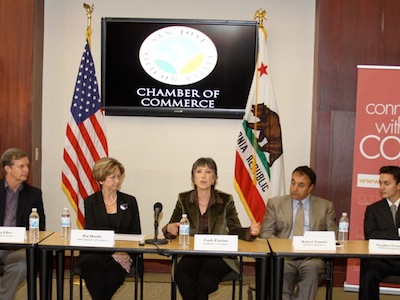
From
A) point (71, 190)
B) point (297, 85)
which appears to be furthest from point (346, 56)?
point (71, 190)

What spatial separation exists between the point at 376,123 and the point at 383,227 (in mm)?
1203

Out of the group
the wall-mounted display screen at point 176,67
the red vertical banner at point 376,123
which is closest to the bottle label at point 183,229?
the red vertical banner at point 376,123

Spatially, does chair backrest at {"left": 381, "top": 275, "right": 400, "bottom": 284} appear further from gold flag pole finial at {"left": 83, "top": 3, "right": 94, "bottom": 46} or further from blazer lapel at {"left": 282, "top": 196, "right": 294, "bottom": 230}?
gold flag pole finial at {"left": 83, "top": 3, "right": 94, "bottom": 46}

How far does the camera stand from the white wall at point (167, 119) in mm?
6309

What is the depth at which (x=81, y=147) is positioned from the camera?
19.9 ft

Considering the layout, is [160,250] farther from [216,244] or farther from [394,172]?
[394,172]

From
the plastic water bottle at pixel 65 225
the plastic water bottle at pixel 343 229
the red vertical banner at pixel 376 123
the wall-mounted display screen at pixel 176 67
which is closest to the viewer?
the plastic water bottle at pixel 65 225

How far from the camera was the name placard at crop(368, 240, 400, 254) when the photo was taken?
13.3 ft

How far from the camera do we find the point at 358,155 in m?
5.70

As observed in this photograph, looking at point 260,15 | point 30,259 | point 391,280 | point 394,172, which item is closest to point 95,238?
point 30,259

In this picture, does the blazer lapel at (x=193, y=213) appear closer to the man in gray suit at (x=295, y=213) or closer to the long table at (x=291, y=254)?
the man in gray suit at (x=295, y=213)

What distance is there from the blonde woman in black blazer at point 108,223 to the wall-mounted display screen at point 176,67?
174 centimetres

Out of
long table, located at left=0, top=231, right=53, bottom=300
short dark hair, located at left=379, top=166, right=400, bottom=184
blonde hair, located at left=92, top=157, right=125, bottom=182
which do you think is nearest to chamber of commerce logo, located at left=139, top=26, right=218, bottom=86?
blonde hair, located at left=92, top=157, right=125, bottom=182

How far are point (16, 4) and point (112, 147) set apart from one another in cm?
166
